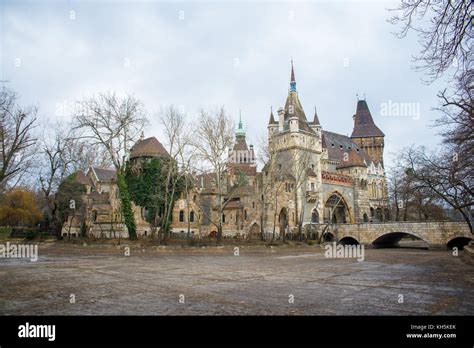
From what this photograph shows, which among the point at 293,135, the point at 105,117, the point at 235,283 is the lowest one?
the point at 235,283

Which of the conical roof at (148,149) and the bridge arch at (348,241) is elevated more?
the conical roof at (148,149)

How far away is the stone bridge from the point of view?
42969mm

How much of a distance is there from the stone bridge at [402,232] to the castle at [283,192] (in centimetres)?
361

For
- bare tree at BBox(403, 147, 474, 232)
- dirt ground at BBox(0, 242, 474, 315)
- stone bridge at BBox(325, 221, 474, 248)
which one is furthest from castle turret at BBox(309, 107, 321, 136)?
dirt ground at BBox(0, 242, 474, 315)

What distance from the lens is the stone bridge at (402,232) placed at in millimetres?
42969

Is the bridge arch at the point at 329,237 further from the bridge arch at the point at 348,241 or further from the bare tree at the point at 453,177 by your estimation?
the bare tree at the point at 453,177

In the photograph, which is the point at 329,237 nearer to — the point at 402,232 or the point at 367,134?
the point at 402,232

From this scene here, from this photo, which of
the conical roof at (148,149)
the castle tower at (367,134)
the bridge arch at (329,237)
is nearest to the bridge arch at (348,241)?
the bridge arch at (329,237)

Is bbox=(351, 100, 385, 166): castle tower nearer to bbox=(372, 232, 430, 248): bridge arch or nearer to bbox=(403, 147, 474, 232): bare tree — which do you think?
bbox=(372, 232, 430, 248): bridge arch
